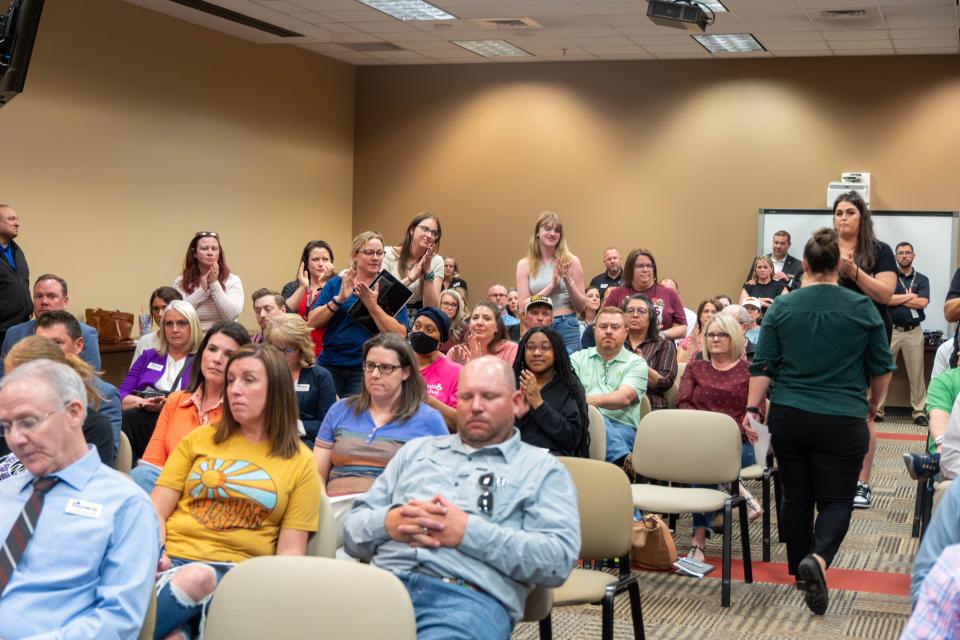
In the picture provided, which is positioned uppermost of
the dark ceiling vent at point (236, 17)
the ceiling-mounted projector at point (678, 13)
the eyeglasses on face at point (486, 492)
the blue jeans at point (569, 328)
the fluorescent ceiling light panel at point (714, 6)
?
the fluorescent ceiling light panel at point (714, 6)

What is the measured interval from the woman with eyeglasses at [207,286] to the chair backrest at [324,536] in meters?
3.96

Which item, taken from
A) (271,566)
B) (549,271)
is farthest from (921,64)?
(271,566)

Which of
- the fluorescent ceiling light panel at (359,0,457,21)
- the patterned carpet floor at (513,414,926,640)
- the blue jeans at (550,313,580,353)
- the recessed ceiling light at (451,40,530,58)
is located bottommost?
the patterned carpet floor at (513,414,926,640)

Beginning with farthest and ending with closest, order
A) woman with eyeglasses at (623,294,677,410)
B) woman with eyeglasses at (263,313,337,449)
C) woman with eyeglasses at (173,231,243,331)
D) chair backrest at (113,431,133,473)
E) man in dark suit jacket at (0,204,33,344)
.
Answer: man in dark suit jacket at (0,204,33,344)
woman with eyeglasses at (173,231,243,331)
woman with eyeglasses at (623,294,677,410)
woman with eyeglasses at (263,313,337,449)
chair backrest at (113,431,133,473)

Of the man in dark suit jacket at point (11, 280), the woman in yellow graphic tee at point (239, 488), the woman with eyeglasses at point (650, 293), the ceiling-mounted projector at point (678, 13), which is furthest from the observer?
the ceiling-mounted projector at point (678, 13)

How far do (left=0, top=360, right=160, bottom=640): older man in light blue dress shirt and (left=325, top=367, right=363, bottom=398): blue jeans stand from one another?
2760 mm

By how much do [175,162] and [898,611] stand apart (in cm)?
790

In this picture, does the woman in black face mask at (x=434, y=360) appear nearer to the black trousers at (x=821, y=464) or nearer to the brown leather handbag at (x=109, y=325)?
the black trousers at (x=821, y=464)

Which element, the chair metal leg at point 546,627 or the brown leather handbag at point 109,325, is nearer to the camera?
the chair metal leg at point 546,627

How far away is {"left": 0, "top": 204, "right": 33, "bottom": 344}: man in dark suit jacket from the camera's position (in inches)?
271

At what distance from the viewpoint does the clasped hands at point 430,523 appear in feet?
8.48

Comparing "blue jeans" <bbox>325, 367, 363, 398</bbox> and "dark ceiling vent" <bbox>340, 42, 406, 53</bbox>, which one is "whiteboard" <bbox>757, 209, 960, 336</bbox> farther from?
"blue jeans" <bbox>325, 367, 363, 398</bbox>

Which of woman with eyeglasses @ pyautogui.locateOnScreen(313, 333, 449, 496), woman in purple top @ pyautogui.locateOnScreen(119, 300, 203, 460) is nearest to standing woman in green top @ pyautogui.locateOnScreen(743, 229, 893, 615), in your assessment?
woman with eyeglasses @ pyautogui.locateOnScreen(313, 333, 449, 496)

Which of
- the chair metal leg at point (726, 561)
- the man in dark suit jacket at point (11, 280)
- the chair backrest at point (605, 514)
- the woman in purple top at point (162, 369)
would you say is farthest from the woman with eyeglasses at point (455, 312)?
the chair backrest at point (605, 514)
